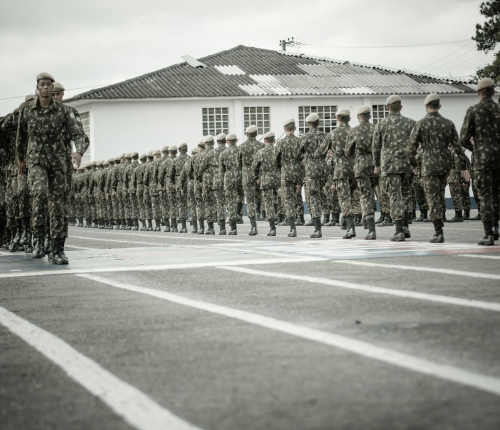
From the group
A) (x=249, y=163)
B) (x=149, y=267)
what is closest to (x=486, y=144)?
(x=149, y=267)

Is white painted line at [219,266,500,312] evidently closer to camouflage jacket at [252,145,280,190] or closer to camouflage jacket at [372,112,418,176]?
camouflage jacket at [372,112,418,176]

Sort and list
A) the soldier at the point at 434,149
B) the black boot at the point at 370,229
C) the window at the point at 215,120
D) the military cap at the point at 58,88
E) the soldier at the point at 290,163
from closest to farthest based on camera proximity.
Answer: the military cap at the point at 58,88 < the soldier at the point at 434,149 < the black boot at the point at 370,229 < the soldier at the point at 290,163 < the window at the point at 215,120

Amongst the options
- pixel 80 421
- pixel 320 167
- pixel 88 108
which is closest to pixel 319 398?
pixel 80 421

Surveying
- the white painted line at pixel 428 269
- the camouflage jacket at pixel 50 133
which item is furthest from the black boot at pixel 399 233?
the camouflage jacket at pixel 50 133

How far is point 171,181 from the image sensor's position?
2519 centimetres

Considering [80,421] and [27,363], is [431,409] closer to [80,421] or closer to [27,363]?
[80,421]

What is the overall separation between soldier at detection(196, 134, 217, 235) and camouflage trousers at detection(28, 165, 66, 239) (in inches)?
406

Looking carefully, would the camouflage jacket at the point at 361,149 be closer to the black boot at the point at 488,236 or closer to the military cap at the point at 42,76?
the black boot at the point at 488,236

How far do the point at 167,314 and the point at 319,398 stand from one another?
2791 mm

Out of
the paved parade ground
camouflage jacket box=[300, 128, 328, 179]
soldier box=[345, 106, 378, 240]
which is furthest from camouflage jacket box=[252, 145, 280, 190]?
the paved parade ground

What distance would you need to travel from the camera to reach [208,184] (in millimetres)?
22172

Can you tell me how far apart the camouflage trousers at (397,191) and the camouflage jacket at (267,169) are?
16.4ft

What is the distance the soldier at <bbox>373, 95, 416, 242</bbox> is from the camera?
14.4 meters

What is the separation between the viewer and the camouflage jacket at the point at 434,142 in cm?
1334
